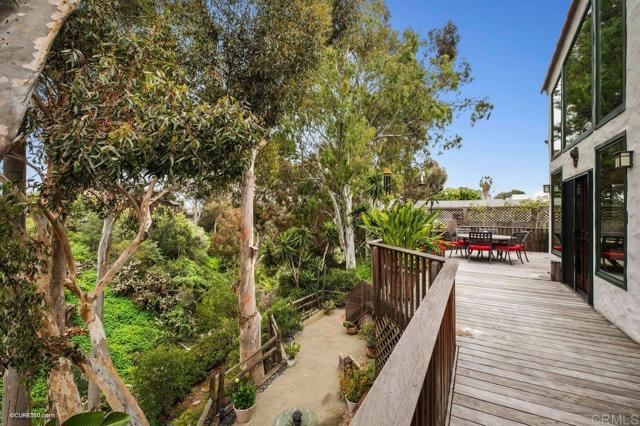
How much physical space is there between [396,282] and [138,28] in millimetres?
6854

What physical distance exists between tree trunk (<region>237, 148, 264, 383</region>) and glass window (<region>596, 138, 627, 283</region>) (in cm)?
668

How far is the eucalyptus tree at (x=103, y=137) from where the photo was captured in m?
3.00

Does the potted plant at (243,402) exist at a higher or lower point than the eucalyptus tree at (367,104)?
lower

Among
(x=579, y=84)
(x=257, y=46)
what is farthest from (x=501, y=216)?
(x=257, y=46)

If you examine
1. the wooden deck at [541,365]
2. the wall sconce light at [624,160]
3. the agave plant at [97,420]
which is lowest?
the agave plant at [97,420]

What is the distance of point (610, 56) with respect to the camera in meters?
3.81

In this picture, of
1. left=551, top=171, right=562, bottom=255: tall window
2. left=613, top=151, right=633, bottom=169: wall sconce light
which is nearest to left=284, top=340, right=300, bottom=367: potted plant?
left=551, top=171, right=562, bottom=255: tall window

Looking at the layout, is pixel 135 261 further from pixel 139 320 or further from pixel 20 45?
pixel 20 45

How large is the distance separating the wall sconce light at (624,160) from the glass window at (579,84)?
1.52 m

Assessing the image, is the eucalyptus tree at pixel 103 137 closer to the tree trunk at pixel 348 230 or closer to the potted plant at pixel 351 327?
the potted plant at pixel 351 327

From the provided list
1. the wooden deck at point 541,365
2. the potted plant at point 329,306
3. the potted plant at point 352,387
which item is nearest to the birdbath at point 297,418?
the potted plant at point 352,387

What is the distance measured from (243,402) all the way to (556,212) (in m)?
8.15

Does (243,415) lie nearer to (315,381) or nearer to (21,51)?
(315,381)

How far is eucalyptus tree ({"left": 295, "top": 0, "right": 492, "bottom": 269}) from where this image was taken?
1052 centimetres
